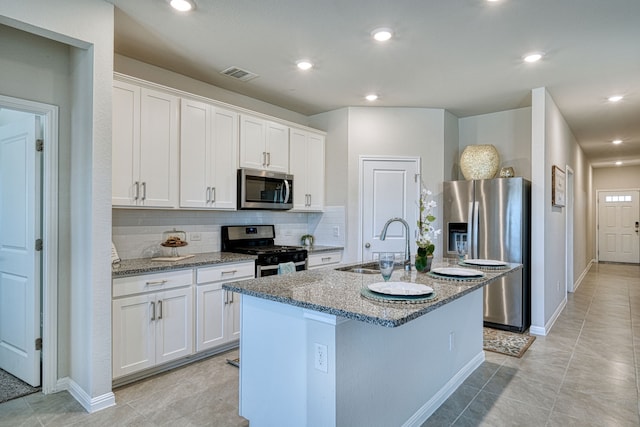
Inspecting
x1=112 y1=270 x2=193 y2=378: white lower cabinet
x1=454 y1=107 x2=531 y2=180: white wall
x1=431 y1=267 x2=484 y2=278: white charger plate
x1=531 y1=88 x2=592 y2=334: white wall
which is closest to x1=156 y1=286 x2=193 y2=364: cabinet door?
x1=112 y1=270 x2=193 y2=378: white lower cabinet

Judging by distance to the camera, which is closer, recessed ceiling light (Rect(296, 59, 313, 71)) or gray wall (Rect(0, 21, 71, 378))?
gray wall (Rect(0, 21, 71, 378))

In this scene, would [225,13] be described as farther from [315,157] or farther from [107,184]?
[315,157]

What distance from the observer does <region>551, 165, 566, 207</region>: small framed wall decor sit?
4.39 meters

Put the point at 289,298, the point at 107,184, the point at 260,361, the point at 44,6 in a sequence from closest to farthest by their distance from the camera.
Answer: the point at 289,298
the point at 260,361
the point at 44,6
the point at 107,184

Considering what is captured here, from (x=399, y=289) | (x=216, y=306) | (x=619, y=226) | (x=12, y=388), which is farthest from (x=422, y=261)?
(x=619, y=226)

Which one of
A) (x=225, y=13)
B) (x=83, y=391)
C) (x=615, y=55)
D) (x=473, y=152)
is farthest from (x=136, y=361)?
(x=615, y=55)

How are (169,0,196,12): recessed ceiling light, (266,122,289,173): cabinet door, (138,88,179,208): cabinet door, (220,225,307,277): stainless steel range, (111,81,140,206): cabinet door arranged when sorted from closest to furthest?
(169,0,196,12): recessed ceiling light → (111,81,140,206): cabinet door → (138,88,179,208): cabinet door → (220,225,307,277): stainless steel range → (266,122,289,173): cabinet door

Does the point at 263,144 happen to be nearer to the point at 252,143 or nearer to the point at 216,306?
the point at 252,143

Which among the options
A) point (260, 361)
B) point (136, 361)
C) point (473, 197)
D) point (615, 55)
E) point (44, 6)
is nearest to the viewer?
point (260, 361)

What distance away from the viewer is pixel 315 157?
4.78 m

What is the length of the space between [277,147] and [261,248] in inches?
45.3

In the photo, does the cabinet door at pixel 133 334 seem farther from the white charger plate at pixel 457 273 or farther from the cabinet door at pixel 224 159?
the white charger plate at pixel 457 273

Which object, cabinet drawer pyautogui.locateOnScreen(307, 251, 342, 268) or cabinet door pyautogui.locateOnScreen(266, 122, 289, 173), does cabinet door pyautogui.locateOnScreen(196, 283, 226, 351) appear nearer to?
cabinet drawer pyautogui.locateOnScreen(307, 251, 342, 268)

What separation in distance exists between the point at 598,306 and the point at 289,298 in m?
5.44
